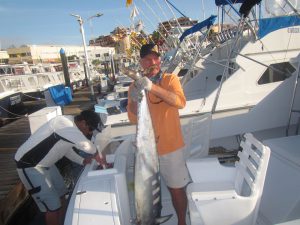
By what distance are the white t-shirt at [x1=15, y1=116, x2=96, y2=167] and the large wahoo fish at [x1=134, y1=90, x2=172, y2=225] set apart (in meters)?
0.73

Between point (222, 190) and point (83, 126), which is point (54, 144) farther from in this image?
point (222, 190)

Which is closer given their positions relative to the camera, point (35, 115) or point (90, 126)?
point (90, 126)

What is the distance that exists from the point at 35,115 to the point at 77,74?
22.2 metres

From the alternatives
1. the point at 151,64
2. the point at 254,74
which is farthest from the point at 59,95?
the point at 151,64

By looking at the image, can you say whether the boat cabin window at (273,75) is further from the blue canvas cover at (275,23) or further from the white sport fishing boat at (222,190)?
the white sport fishing boat at (222,190)

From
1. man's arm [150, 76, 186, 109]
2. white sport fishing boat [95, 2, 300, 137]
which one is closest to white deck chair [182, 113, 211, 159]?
man's arm [150, 76, 186, 109]

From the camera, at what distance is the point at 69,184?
4.64 metres

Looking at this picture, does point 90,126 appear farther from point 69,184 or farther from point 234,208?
point 69,184

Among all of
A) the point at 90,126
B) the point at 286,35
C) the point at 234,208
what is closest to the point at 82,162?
the point at 90,126

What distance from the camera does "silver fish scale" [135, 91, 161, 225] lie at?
214 centimetres

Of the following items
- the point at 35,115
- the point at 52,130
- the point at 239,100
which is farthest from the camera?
the point at 239,100

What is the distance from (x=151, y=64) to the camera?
2.52 meters

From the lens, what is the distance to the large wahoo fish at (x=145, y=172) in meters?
2.14

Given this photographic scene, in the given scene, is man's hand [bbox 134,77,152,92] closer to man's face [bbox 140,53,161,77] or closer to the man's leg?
man's face [bbox 140,53,161,77]
